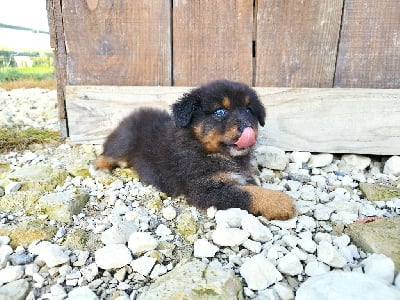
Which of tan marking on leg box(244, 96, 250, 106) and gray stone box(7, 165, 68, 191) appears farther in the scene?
gray stone box(7, 165, 68, 191)

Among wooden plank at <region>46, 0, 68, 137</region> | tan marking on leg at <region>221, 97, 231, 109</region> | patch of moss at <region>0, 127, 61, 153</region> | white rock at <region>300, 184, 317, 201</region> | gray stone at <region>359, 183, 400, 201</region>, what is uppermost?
wooden plank at <region>46, 0, 68, 137</region>

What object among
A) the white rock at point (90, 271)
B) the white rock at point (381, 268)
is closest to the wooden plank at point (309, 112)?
the white rock at point (381, 268)

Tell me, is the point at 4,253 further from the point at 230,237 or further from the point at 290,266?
the point at 290,266

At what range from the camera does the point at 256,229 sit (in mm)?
2197

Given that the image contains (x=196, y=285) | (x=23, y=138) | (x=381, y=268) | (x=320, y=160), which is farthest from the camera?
(x=23, y=138)

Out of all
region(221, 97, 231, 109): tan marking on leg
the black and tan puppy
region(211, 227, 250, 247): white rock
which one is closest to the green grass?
the black and tan puppy

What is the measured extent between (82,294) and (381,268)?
148 centimetres

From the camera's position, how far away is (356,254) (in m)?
2.07

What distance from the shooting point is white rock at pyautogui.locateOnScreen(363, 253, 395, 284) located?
1.79 meters

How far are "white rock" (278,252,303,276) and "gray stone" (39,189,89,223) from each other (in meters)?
1.43

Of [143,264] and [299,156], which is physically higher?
[299,156]

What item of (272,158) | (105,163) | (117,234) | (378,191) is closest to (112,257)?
(117,234)

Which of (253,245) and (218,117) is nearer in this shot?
(253,245)

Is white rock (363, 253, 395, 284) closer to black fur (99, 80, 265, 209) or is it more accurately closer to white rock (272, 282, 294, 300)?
white rock (272, 282, 294, 300)
